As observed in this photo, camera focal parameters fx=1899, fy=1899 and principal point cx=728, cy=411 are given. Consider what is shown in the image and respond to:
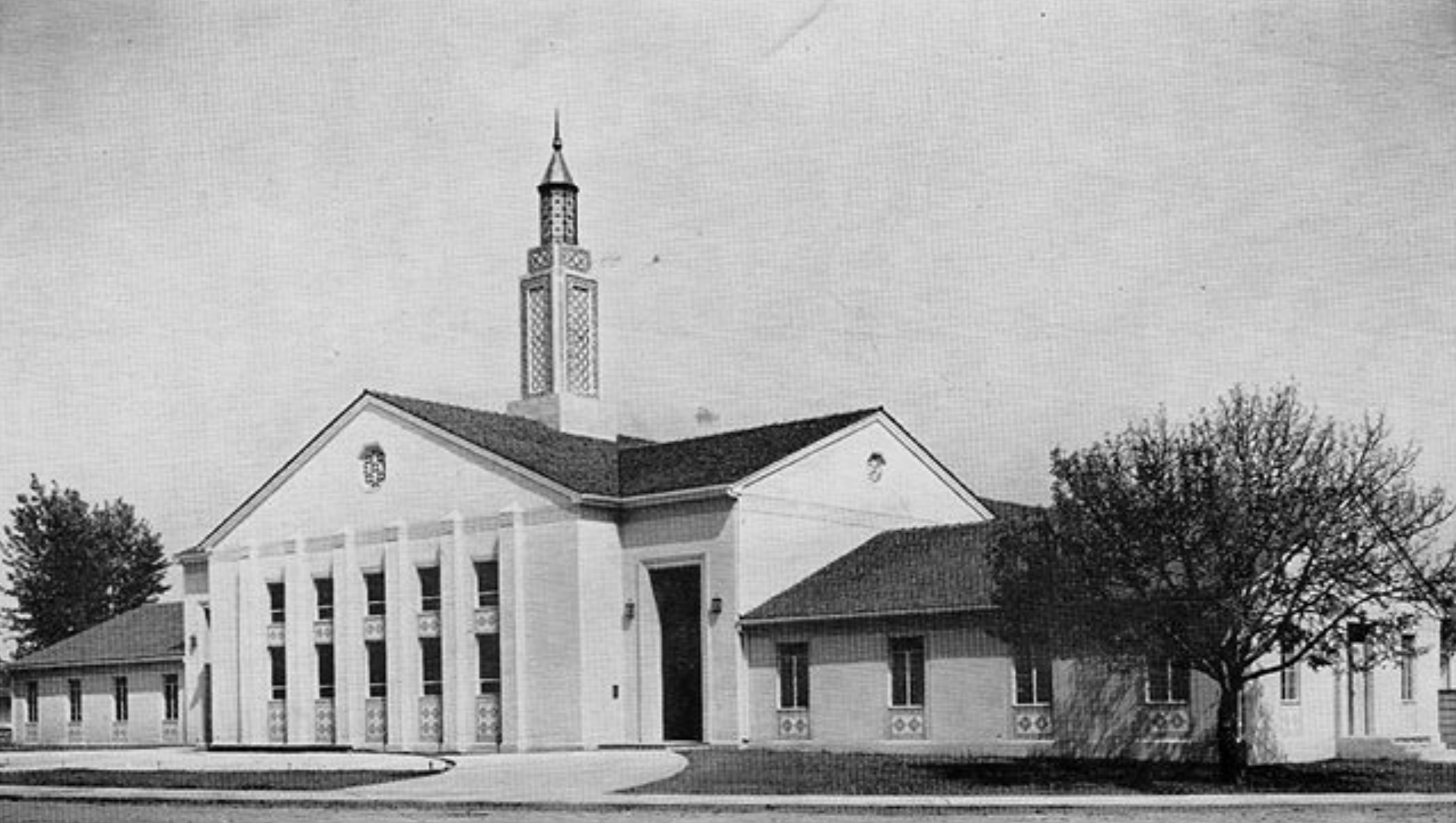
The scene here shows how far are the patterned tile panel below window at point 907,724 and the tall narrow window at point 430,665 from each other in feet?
38.1

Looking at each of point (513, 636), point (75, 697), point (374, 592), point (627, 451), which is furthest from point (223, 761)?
point (75, 697)

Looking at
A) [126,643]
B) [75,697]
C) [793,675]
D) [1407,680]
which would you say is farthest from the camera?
[75,697]

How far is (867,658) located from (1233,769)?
1046 cm

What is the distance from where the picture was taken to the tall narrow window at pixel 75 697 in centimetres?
5688

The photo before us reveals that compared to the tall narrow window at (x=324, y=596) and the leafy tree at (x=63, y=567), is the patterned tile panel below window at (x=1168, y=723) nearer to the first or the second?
the tall narrow window at (x=324, y=596)

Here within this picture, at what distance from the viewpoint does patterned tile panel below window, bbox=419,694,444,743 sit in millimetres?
42812

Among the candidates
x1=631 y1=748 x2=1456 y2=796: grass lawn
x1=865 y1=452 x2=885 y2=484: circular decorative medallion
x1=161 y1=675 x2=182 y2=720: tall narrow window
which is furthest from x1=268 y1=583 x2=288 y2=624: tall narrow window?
x1=631 y1=748 x2=1456 y2=796: grass lawn

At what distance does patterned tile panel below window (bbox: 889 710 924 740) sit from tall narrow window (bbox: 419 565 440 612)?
11.9 metres

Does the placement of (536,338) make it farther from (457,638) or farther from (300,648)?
(300,648)

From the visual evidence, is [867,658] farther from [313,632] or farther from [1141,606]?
[313,632]

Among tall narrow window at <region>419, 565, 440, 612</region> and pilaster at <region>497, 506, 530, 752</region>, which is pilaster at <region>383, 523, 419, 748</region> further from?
pilaster at <region>497, 506, 530, 752</region>

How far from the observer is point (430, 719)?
4300 cm

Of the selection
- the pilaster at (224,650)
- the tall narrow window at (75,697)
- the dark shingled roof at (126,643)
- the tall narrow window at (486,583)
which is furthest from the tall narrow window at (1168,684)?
the tall narrow window at (75,697)

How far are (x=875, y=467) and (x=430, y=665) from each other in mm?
11100
